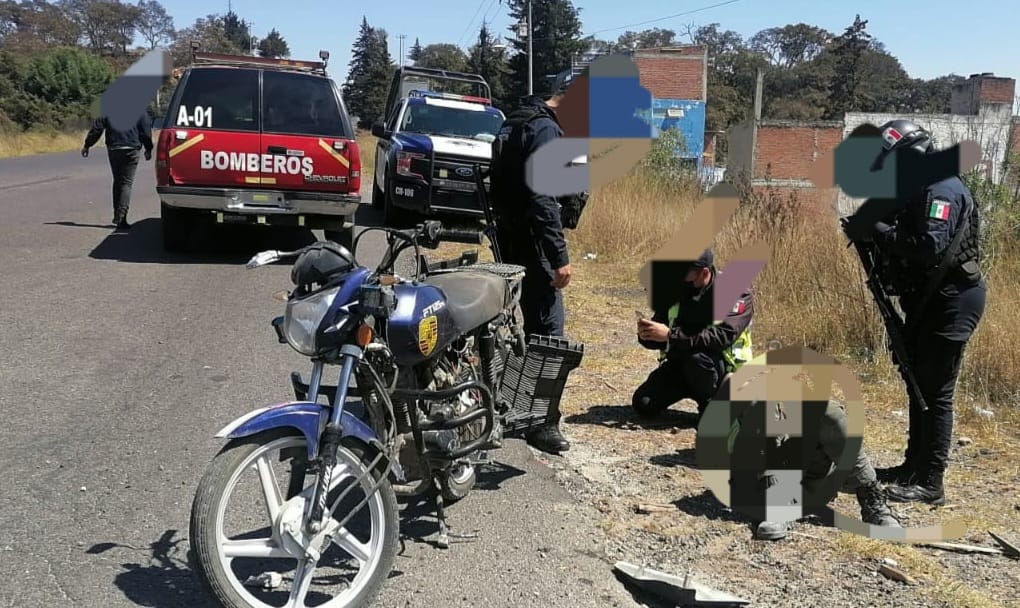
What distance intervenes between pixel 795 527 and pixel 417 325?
202 cm

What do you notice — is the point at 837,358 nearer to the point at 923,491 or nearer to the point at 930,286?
the point at 923,491

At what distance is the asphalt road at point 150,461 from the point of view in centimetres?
329

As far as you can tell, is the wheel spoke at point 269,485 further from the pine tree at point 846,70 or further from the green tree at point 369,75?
the green tree at point 369,75

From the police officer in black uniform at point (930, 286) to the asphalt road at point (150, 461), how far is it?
1.80 metres

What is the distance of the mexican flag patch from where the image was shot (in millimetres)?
4008

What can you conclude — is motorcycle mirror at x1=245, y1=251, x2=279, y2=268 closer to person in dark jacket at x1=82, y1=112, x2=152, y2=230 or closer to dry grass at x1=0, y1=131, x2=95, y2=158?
person in dark jacket at x1=82, y1=112, x2=152, y2=230

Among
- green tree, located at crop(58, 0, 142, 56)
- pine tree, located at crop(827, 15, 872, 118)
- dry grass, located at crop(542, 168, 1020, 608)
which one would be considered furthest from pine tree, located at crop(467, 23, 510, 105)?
dry grass, located at crop(542, 168, 1020, 608)

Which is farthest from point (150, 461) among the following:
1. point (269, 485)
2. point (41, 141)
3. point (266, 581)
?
point (41, 141)

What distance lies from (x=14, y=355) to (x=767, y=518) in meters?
5.14

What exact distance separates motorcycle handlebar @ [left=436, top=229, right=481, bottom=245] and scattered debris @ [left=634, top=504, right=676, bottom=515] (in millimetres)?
1499

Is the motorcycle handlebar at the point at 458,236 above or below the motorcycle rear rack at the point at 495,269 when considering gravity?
above

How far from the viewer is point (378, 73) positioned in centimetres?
7538

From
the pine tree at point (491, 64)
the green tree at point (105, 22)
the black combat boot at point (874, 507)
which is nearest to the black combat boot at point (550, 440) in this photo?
the black combat boot at point (874, 507)

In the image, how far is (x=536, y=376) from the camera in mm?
4488
